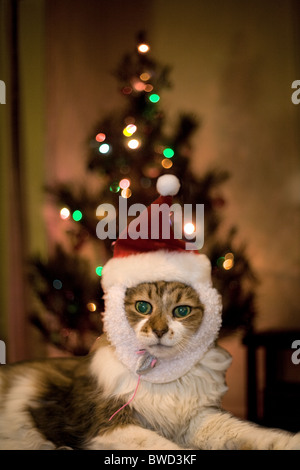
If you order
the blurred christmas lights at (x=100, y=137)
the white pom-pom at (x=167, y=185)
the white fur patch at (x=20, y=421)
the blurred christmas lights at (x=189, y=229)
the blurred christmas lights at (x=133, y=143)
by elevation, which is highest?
the blurred christmas lights at (x=100, y=137)


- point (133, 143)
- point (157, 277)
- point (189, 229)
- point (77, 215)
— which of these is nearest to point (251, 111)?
point (133, 143)

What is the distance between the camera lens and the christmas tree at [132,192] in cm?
159

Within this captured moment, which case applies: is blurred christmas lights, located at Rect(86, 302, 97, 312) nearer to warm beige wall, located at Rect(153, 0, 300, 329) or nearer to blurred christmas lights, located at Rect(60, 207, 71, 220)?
blurred christmas lights, located at Rect(60, 207, 71, 220)

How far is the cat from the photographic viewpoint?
81 cm

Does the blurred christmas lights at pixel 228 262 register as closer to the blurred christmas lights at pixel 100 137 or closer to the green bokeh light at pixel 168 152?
the green bokeh light at pixel 168 152

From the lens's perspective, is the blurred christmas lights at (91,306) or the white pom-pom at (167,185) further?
the blurred christmas lights at (91,306)

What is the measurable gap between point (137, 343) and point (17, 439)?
302 mm

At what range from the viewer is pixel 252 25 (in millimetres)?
2117

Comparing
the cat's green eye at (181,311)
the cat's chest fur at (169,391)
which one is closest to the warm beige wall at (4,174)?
the cat's chest fur at (169,391)

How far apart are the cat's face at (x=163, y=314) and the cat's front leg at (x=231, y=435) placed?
147 millimetres

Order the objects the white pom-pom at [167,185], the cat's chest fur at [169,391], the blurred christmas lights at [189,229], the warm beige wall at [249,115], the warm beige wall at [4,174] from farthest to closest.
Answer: the warm beige wall at [249,115] → the warm beige wall at [4,174] → the blurred christmas lights at [189,229] → the white pom-pom at [167,185] → the cat's chest fur at [169,391]

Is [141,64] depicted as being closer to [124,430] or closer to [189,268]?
[189,268]
